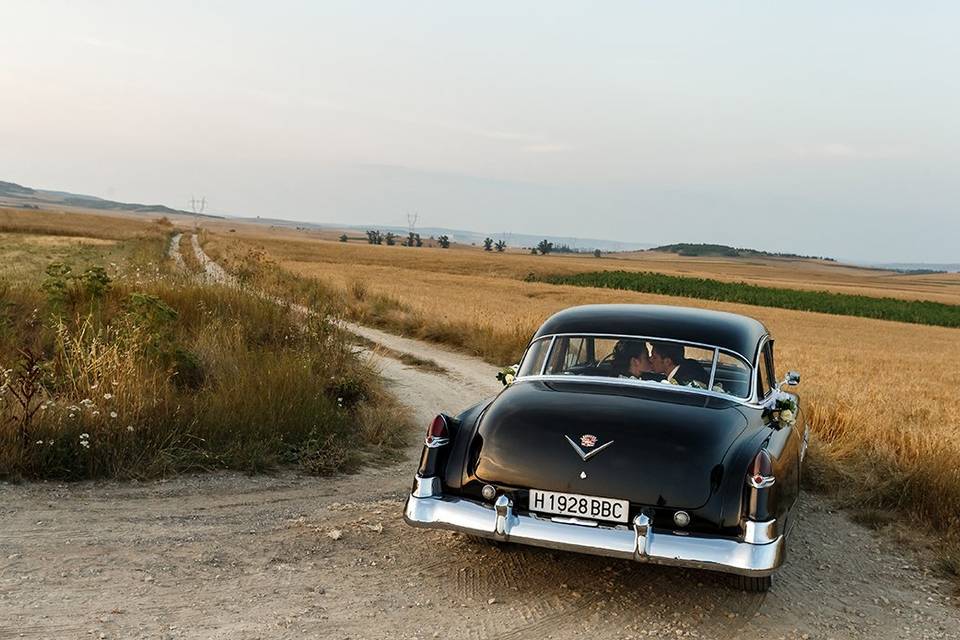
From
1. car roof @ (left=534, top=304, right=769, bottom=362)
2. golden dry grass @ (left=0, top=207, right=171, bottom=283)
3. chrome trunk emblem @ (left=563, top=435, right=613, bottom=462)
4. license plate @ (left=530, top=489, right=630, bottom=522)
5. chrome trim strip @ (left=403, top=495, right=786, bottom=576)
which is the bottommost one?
golden dry grass @ (left=0, top=207, right=171, bottom=283)

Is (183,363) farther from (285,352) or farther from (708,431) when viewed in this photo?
(708,431)

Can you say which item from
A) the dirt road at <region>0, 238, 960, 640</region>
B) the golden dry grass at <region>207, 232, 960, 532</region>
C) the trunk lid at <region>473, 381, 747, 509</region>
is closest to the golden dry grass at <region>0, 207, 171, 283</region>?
the golden dry grass at <region>207, 232, 960, 532</region>

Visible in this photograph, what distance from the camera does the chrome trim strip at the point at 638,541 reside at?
13.6 feet

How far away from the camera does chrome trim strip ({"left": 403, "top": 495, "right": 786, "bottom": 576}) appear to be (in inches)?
163

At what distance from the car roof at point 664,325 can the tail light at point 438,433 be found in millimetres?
1367

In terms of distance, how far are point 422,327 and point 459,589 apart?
44.3 feet

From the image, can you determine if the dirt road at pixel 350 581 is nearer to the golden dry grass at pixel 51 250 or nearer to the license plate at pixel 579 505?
the license plate at pixel 579 505

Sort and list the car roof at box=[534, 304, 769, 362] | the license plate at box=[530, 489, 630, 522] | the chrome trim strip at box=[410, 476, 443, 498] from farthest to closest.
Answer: the car roof at box=[534, 304, 769, 362] < the chrome trim strip at box=[410, 476, 443, 498] < the license plate at box=[530, 489, 630, 522]

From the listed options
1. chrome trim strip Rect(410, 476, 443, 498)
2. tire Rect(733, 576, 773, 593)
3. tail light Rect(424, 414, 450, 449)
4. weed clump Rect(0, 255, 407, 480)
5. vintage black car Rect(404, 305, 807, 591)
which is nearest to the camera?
vintage black car Rect(404, 305, 807, 591)

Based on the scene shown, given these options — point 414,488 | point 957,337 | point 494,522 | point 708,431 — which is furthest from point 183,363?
point 957,337

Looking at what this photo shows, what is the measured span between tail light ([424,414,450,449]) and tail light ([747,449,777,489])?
1.79 meters

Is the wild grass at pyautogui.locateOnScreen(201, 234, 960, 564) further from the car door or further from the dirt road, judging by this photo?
the car door

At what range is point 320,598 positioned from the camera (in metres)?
4.38

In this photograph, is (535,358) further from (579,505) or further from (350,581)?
(350,581)
